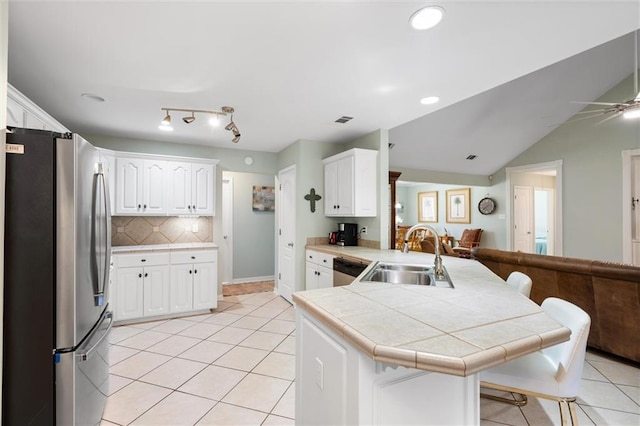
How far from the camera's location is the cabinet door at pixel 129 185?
380 cm

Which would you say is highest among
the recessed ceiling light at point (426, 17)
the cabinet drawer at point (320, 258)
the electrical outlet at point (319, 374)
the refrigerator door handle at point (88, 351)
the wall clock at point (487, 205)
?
the recessed ceiling light at point (426, 17)

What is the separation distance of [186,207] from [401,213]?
328 inches

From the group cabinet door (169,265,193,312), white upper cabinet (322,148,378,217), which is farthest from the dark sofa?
cabinet door (169,265,193,312)

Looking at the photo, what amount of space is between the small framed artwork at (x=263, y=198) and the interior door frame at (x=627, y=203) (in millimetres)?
6085

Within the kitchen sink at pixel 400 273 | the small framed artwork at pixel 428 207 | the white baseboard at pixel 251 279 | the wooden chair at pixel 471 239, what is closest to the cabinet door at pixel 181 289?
the white baseboard at pixel 251 279

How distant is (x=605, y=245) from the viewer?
16.1 feet

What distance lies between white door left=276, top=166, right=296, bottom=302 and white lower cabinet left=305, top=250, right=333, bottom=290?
0.31 meters

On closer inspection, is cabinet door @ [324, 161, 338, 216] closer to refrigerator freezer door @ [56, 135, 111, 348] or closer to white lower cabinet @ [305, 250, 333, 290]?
white lower cabinet @ [305, 250, 333, 290]

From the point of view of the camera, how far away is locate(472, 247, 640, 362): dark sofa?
8.00 ft

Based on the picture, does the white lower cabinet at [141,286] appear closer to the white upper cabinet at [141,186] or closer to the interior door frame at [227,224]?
the white upper cabinet at [141,186]

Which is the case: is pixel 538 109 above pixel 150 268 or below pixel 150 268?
above

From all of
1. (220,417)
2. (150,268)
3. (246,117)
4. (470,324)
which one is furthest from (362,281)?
(150,268)

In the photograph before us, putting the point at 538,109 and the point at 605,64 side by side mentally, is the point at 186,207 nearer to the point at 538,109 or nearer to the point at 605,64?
the point at 538,109

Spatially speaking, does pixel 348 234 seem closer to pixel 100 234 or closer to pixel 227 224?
pixel 227 224
